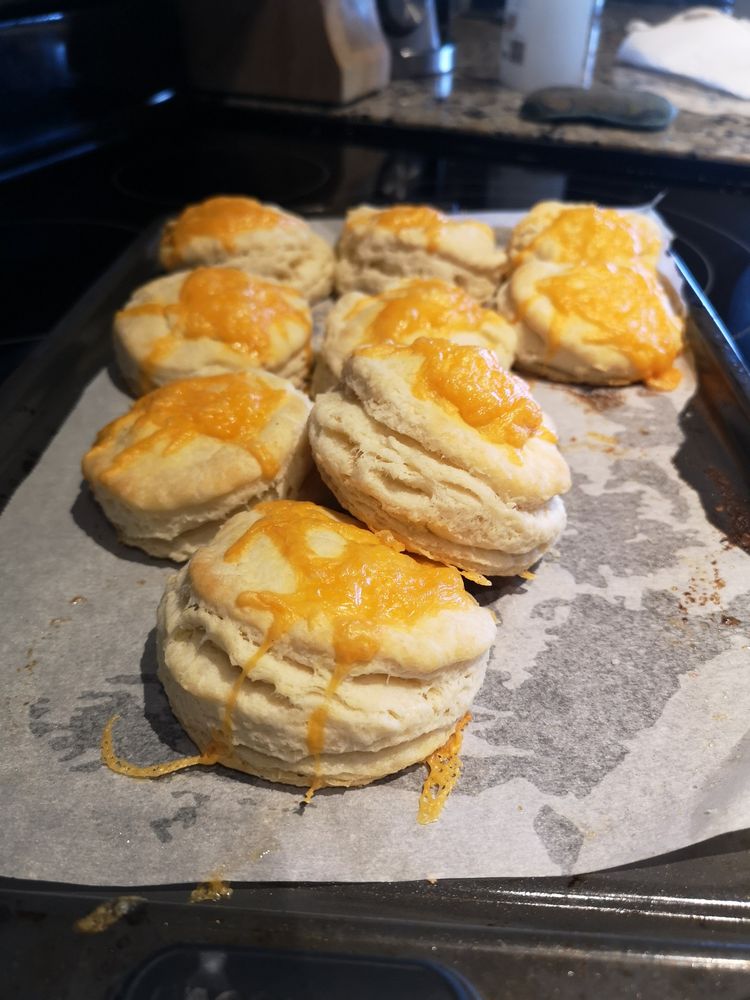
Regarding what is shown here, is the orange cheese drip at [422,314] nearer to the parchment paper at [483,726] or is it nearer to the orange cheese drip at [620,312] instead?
the orange cheese drip at [620,312]

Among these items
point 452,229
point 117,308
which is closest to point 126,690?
point 117,308

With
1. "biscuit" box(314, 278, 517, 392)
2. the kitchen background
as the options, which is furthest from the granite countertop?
"biscuit" box(314, 278, 517, 392)

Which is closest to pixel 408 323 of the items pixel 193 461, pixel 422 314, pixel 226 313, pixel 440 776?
pixel 422 314

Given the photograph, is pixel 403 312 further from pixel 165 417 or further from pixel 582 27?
pixel 582 27

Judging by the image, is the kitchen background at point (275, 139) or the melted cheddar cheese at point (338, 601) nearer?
the melted cheddar cheese at point (338, 601)

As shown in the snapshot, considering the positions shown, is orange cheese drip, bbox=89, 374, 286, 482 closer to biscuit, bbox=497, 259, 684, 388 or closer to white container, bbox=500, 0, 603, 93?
biscuit, bbox=497, 259, 684, 388

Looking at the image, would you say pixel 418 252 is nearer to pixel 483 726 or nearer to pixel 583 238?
pixel 583 238

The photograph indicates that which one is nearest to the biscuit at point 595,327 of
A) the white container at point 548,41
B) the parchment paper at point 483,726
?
the parchment paper at point 483,726
